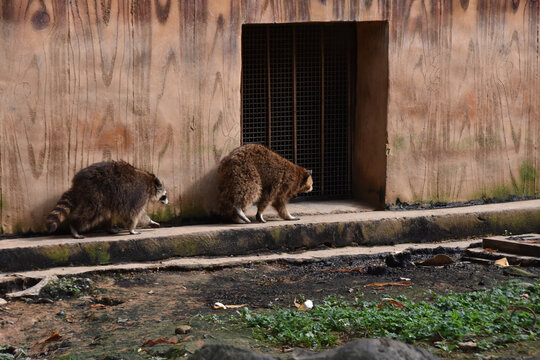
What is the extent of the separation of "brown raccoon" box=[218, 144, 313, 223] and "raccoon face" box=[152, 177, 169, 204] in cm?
64

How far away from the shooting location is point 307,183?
9656 mm

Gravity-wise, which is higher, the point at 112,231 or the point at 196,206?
the point at 196,206

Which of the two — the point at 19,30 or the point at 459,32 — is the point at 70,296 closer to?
the point at 19,30

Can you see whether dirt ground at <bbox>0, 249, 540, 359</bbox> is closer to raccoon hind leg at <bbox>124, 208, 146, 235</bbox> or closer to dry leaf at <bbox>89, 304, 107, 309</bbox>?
dry leaf at <bbox>89, 304, 107, 309</bbox>

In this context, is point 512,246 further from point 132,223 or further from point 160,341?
point 160,341

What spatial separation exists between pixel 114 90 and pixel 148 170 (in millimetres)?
910

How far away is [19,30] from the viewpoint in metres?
8.06

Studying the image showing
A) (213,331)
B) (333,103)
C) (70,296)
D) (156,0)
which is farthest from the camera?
(333,103)

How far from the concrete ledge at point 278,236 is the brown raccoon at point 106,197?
0.63 feet

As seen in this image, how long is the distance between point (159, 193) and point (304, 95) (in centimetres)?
244

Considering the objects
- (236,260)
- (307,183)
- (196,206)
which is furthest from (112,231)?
(307,183)

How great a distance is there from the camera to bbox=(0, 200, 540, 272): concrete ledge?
7.84m

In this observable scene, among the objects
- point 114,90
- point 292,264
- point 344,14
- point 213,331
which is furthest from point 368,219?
point 213,331

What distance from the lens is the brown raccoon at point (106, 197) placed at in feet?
26.9
